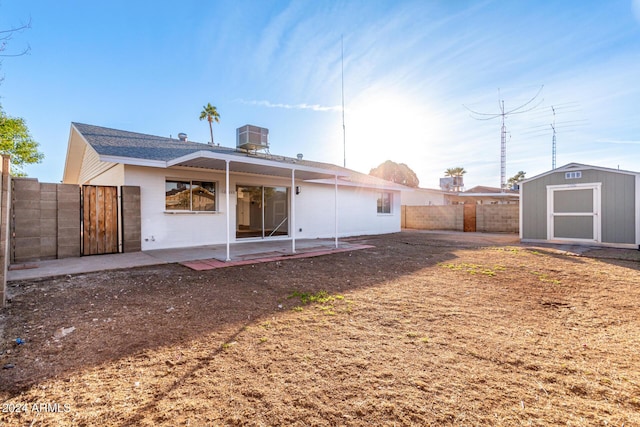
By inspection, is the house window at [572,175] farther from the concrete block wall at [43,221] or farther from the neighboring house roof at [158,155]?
the concrete block wall at [43,221]

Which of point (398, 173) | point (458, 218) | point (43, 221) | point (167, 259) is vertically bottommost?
point (167, 259)

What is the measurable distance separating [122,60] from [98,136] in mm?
3963

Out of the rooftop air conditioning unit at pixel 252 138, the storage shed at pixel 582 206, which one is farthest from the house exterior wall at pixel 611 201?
the rooftop air conditioning unit at pixel 252 138

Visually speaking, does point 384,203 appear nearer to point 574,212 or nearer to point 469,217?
point 469,217

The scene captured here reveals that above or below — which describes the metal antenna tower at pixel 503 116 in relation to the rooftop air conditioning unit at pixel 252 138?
above

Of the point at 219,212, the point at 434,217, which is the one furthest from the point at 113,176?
the point at 434,217

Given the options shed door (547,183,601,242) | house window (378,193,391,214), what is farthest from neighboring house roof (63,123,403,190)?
shed door (547,183,601,242)

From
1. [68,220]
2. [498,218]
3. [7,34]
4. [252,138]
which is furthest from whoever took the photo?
[498,218]

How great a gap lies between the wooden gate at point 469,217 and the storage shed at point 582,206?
5.59 m

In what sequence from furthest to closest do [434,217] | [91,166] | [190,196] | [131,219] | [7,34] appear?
[434,217] < [91,166] < [190,196] < [131,219] < [7,34]

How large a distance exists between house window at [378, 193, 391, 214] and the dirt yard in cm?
968

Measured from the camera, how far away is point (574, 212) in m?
9.75

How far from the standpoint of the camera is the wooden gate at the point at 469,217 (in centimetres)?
1644

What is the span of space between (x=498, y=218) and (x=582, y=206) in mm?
6206
